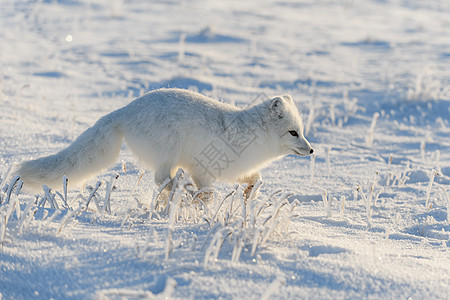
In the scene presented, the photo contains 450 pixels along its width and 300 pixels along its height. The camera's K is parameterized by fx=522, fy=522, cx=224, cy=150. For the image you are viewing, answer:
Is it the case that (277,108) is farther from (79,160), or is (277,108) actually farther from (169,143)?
(79,160)

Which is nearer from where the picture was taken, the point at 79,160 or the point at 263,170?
the point at 79,160

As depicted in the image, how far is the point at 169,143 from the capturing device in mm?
3617

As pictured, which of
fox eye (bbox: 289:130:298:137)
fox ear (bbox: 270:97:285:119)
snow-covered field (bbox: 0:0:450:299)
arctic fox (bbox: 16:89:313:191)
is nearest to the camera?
snow-covered field (bbox: 0:0:450:299)

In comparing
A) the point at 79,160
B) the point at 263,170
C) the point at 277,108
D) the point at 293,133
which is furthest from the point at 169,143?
the point at 263,170

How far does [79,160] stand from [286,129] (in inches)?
63.7

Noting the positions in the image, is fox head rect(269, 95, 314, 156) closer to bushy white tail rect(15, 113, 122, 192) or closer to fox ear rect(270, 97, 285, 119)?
fox ear rect(270, 97, 285, 119)

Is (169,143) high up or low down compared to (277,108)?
down

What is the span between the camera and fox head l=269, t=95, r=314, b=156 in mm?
4125

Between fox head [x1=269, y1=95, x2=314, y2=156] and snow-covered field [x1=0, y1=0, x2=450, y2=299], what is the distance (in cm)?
40

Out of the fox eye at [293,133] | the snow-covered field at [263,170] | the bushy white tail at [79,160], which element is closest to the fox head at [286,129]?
the fox eye at [293,133]

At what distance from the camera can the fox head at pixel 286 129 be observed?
412cm

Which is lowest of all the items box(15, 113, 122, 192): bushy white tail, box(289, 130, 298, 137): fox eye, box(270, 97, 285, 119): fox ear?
box(15, 113, 122, 192): bushy white tail

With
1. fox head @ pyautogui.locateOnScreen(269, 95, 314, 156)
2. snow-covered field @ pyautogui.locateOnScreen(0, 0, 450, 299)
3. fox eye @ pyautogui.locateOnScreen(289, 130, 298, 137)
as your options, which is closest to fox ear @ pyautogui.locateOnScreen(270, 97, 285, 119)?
fox head @ pyautogui.locateOnScreen(269, 95, 314, 156)

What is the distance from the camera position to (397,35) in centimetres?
1219
